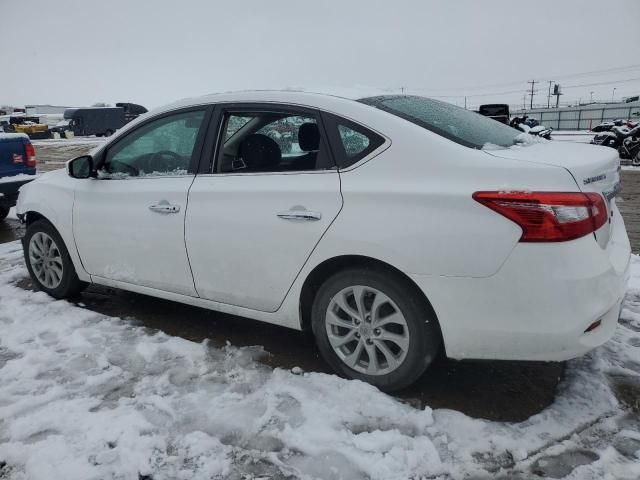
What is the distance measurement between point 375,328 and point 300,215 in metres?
0.73

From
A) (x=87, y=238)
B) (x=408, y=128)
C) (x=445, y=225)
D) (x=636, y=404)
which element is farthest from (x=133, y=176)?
(x=636, y=404)

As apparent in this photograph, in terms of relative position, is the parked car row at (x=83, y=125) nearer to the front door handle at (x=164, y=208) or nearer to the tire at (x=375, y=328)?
the front door handle at (x=164, y=208)

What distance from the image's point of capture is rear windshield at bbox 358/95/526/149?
273 cm

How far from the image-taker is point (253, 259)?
3.02 m

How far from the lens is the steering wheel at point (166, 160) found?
348cm

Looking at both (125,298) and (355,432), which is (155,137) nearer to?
(125,298)

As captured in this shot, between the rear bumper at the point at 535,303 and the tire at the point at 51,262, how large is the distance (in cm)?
300

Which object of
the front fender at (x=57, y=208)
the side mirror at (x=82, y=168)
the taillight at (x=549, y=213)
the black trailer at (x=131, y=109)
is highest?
the black trailer at (x=131, y=109)

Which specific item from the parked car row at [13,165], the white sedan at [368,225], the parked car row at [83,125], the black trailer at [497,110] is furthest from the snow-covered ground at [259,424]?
the parked car row at [83,125]

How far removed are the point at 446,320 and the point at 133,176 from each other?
2.43 m

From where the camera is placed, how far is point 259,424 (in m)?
2.55

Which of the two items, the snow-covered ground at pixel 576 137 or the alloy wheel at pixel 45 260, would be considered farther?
the snow-covered ground at pixel 576 137

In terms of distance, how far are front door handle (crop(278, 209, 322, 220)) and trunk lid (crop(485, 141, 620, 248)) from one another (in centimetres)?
94

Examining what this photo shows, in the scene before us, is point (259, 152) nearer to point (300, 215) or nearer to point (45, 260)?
point (300, 215)
